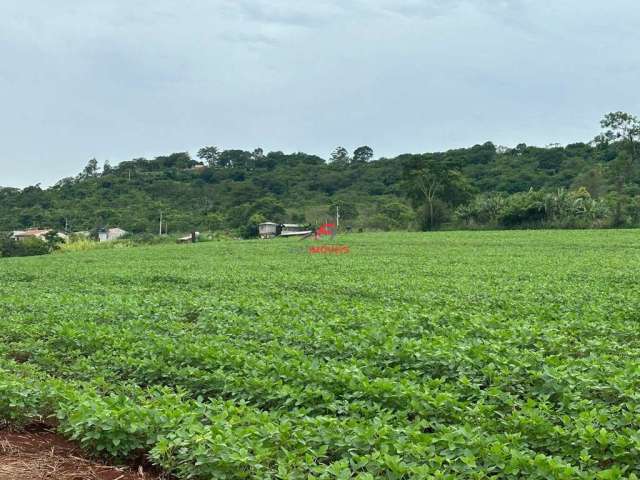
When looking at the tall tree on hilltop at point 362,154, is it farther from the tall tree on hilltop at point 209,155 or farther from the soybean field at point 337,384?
the soybean field at point 337,384

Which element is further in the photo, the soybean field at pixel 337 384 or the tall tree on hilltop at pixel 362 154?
the tall tree on hilltop at pixel 362 154

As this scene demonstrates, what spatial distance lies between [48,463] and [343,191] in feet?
259

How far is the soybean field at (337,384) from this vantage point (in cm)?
383

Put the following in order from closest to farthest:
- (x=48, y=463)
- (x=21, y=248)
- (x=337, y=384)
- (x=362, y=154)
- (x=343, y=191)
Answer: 1. (x=48, y=463)
2. (x=337, y=384)
3. (x=21, y=248)
4. (x=343, y=191)
5. (x=362, y=154)

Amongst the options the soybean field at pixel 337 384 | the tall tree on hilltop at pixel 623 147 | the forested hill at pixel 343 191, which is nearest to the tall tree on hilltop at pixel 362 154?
the forested hill at pixel 343 191

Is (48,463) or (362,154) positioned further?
(362,154)

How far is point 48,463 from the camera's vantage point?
14.4 ft

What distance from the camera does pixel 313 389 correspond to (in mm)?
5242

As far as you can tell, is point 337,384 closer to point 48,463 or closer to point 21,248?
point 48,463

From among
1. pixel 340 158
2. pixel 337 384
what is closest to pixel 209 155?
pixel 340 158

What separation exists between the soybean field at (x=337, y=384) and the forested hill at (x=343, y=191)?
44.7 metres

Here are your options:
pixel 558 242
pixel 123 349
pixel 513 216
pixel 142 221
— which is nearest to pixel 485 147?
pixel 513 216

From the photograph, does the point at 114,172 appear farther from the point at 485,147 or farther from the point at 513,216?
the point at 513,216

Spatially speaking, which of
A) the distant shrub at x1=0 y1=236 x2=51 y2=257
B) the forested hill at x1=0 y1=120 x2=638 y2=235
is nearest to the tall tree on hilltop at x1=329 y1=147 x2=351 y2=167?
the forested hill at x1=0 y1=120 x2=638 y2=235
